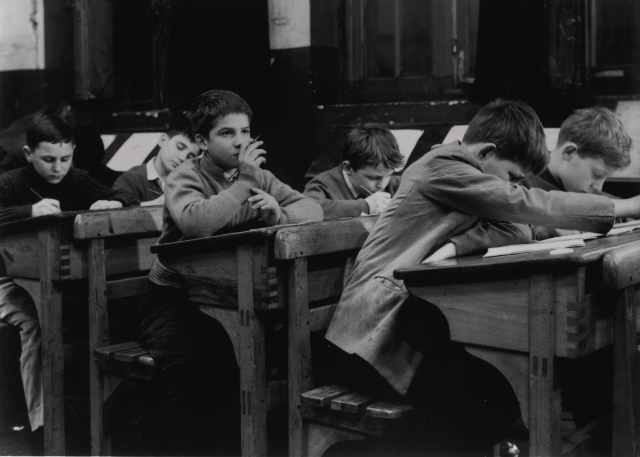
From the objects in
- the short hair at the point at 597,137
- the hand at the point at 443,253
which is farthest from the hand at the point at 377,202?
the hand at the point at 443,253

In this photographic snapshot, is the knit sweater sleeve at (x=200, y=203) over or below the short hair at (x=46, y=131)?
below

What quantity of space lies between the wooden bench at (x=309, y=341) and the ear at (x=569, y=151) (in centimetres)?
93

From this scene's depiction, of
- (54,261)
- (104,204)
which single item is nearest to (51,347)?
(54,261)

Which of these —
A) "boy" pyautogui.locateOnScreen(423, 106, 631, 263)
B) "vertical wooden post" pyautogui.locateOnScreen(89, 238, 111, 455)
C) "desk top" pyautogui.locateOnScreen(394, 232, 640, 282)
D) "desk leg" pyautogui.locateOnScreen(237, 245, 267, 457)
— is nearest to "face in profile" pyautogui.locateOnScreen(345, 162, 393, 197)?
"boy" pyautogui.locateOnScreen(423, 106, 631, 263)

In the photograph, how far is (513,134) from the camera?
2477mm

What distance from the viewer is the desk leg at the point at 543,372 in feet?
6.54

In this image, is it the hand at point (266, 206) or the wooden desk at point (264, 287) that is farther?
the hand at point (266, 206)

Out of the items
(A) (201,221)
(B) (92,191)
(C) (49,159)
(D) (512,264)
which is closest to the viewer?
(D) (512,264)

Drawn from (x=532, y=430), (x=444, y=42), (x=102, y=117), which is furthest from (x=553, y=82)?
(x=102, y=117)

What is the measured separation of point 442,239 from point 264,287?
562 millimetres

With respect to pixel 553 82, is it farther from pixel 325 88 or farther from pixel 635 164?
pixel 325 88

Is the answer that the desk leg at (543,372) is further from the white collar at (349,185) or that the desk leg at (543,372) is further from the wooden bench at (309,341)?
the white collar at (349,185)

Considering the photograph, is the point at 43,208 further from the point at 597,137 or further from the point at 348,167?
the point at 597,137

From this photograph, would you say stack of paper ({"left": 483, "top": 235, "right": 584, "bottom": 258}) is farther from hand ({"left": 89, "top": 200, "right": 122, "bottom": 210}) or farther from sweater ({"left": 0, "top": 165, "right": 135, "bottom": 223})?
sweater ({"left": 0, "top": 165, "right": 135, "bottom": 223})
